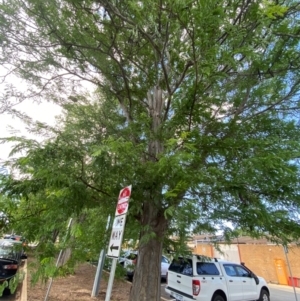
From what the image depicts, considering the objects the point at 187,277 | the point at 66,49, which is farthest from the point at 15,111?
the point at 187,277

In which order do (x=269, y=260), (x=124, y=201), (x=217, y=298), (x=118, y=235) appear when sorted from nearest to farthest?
(x=118, y=235), (x=124, y=201), (x=217, y=298), (x=269, y=260)

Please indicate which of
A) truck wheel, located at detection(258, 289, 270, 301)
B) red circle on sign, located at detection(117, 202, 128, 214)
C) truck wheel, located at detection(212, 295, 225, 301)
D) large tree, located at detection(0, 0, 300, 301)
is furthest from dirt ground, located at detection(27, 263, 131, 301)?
truck wheel, located at detection(258, 289, 270, 301)

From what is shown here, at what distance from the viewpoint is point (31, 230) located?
3.96 m

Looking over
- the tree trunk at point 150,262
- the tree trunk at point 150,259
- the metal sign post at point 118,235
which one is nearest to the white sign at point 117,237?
the metal sign post at point 118,235

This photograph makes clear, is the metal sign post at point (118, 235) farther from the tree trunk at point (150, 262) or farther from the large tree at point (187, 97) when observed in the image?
the tree trunk at point (150, 262)

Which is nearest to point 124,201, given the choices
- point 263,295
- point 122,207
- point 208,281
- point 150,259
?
point 122,207

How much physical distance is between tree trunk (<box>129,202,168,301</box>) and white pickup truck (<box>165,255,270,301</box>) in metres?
2.80

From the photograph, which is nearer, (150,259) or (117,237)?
(117,237)

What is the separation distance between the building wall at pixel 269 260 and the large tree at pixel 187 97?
1175cm

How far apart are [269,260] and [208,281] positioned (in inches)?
440

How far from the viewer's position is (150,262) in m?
4.38

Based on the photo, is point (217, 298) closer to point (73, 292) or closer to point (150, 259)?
point (73, 292)

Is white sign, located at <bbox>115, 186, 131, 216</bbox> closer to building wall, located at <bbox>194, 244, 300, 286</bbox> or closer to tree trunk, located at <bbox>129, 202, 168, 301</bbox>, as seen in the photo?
tree trunk, located at <bbox>129, 202, 168, 301</bbox>

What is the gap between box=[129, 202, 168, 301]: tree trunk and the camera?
418cm
